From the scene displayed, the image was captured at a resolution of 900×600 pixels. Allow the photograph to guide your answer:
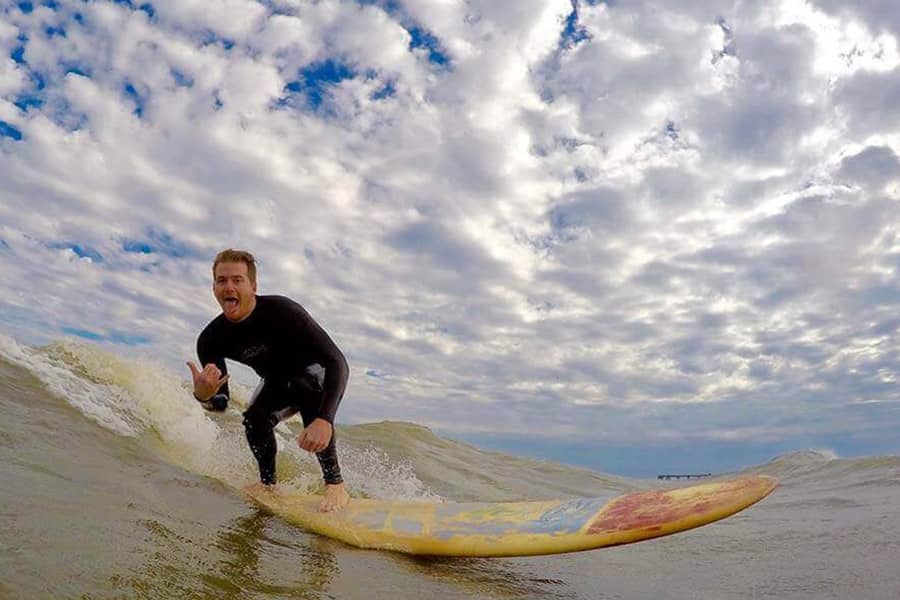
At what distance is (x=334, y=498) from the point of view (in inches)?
177

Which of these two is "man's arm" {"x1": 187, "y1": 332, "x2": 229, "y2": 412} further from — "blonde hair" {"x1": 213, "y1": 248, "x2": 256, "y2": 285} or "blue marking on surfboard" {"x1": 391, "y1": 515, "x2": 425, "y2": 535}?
"blue marking on surfboard" {"x1": 391, "y1": 515, "x2": 425, "y2": 535}

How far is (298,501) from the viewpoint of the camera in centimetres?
461

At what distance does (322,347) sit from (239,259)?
2.84 ft

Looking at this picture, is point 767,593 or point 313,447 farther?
point 313,447

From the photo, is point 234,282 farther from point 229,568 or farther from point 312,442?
point 229,568

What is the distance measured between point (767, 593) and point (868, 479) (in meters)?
7.99

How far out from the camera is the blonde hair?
4.41 meters

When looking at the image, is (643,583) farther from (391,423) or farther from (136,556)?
(391,423)

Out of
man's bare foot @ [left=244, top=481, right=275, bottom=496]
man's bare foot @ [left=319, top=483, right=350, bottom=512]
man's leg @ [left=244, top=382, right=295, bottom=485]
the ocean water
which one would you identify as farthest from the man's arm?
man's bare foot @ [left=319, top=483, right=350, bottom=512]

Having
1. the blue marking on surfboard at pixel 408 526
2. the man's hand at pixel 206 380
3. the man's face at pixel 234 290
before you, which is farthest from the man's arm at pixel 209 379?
the blue marking on surfboard at pixel 408 526

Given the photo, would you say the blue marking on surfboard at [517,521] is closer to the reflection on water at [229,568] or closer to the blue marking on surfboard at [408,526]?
the blue marking on surfboard at [408,526]

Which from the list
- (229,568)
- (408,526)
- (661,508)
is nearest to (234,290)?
(408,526)

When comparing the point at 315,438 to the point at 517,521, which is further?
the point at 315,438

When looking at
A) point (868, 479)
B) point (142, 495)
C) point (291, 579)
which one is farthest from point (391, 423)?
point (291, 579)
